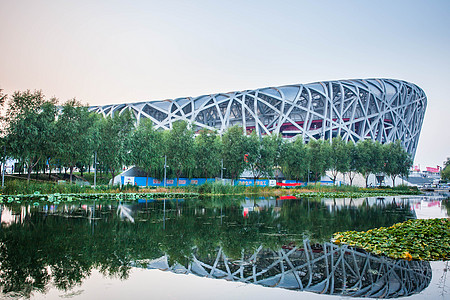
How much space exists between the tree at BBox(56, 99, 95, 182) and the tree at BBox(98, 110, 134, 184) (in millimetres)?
2293

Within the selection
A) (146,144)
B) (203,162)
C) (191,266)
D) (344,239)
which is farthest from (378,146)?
(191,266)

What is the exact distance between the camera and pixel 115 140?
39.5m

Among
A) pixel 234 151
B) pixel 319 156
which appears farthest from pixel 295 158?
pixel 234 151

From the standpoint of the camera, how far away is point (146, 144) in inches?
1622

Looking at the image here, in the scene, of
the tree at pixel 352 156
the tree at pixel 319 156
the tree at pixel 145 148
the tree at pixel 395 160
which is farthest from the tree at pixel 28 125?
the tree at pixel 395 160

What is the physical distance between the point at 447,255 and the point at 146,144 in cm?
3487

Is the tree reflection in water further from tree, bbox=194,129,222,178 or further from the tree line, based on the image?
tree, bbox=194,129,222,178

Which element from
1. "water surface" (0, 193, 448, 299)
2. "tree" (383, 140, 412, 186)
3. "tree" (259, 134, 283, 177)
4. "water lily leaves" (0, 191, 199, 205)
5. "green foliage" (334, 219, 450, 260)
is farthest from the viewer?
"tree" (383, 140, 412, 186)

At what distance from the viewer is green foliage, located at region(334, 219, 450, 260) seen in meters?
9.48

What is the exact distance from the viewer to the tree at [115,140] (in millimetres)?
39188

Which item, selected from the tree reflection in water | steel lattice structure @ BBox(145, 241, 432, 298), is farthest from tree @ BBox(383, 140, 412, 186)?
steel lattice structure @ BBox(145, 241, 432, 298)

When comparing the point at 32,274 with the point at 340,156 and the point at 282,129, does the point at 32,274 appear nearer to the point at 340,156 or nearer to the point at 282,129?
the point at 340,156

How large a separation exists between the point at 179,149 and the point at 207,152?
3.91m

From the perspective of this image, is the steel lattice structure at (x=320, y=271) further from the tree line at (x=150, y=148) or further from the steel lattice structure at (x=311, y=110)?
the steel lattice structure at (x=311, y=110)
